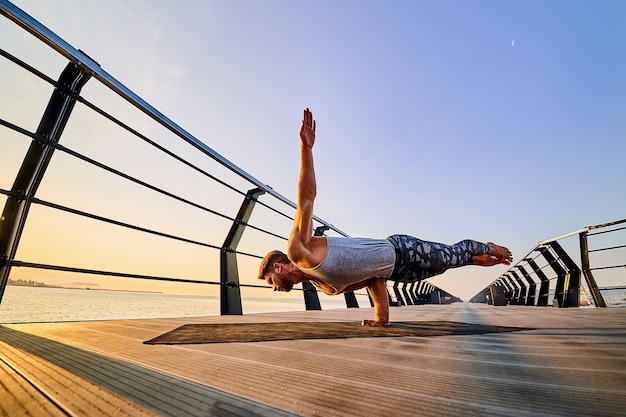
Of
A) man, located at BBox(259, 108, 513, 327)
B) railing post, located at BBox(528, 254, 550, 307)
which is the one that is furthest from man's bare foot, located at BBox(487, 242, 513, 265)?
railing post, located at BBox(528, 254, 550, 307)

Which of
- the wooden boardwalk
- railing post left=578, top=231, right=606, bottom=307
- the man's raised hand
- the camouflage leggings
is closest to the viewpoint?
the wooden boardwalk

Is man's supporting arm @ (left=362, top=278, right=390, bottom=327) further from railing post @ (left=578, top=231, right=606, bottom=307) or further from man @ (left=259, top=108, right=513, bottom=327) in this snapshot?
railing post @ (left=578, top=231, right=606, bottom=307)

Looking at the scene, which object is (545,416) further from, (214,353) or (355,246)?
(355,246)

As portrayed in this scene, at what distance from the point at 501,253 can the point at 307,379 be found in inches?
79.8

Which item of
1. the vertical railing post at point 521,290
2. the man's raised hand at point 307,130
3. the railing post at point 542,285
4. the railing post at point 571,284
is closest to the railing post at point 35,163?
the man's raised hand at point 307,130

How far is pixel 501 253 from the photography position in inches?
80.7

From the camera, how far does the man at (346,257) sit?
5.20 feet

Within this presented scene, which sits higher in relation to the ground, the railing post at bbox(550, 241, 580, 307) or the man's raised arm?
the man's raised arm

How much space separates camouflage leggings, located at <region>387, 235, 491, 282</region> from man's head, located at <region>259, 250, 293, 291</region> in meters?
0.70

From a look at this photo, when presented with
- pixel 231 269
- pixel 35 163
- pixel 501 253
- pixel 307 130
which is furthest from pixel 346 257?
pixel 35 163

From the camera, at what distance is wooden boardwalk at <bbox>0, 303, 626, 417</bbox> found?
0.45 metres

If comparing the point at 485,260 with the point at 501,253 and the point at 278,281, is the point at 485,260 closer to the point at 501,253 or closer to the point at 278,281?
the point at 501,253

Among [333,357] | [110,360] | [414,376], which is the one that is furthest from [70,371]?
[414,376]

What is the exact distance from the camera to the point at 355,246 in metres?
1.72
